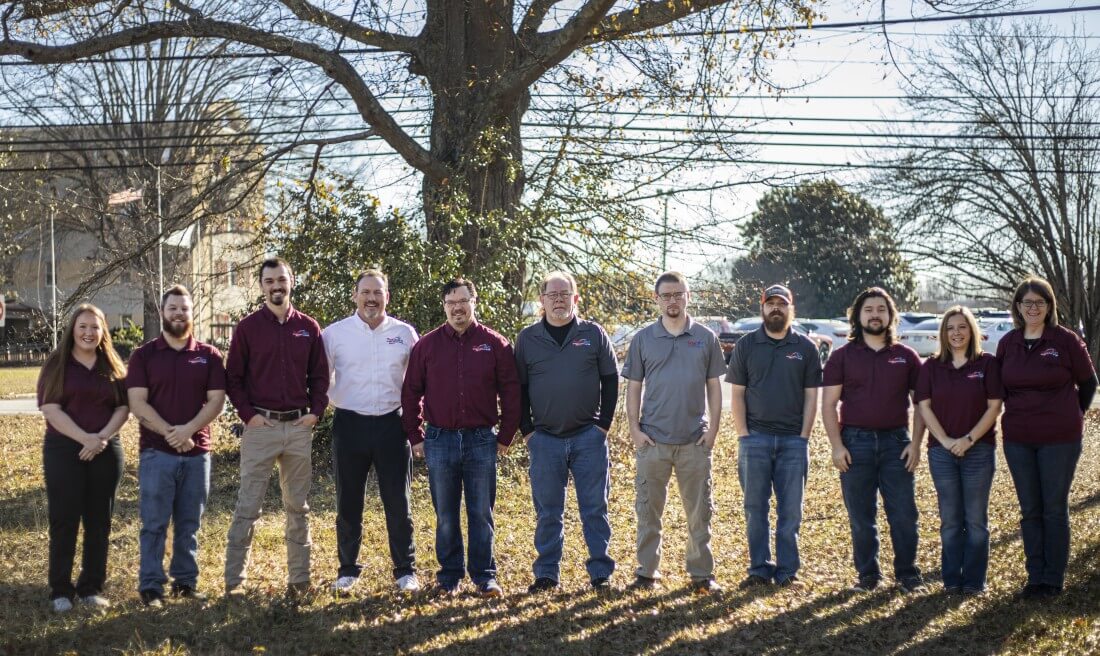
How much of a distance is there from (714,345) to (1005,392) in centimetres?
196

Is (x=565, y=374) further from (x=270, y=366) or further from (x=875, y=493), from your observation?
(x=875, y=493)

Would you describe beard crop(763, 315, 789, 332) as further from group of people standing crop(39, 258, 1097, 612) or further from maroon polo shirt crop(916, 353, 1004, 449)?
maroon polo shirt crop(916, 353, 1004, 449)

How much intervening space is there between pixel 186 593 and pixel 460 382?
234cm

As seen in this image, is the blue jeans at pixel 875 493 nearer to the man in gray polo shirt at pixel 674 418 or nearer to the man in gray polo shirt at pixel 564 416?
the man in gray polo shirt at pixel 674 418

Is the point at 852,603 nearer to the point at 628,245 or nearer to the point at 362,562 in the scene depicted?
the point at 362,562

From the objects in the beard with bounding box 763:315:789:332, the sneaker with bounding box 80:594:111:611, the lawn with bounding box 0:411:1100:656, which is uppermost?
the beard with bounding box 763:315:789:332

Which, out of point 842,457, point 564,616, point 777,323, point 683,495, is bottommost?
point 564,616

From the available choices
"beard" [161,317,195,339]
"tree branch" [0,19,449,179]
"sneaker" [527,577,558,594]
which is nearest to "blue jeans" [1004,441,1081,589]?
"sneaker" [527,577,558,594]

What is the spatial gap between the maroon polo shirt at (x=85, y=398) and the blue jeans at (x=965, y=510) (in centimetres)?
553

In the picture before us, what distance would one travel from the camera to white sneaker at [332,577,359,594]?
686 cm

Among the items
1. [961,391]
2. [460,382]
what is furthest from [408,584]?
[961,391]

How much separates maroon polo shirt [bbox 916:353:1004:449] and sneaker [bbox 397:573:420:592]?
3672mm

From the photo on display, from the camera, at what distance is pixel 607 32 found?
38.3ft

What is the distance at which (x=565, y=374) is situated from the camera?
6.86 m
